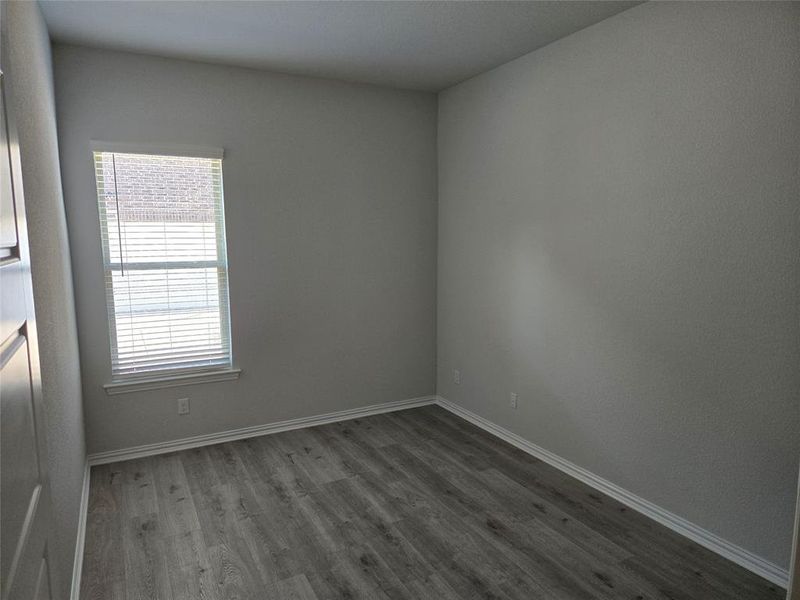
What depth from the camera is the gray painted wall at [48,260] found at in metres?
1.66

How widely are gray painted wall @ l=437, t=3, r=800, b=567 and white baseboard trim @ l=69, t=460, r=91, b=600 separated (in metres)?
2.69

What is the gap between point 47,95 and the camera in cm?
260

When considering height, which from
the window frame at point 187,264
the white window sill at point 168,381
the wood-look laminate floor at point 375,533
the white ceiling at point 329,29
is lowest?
the wood-look laminate floor at point 375,533

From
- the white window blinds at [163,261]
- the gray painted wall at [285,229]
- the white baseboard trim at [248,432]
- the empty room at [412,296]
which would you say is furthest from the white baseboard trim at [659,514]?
the white window blinds at [163,261]

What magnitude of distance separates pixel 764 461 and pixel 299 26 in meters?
3.21

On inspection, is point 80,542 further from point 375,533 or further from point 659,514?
point 659,514

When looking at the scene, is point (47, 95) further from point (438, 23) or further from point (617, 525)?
point (617, 525)

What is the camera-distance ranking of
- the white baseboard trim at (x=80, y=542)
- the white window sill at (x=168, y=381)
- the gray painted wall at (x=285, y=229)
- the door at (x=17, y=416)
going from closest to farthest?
the door at (x=17, y=416), the white baseboard trim at (x=80, y=542), the gray painted wall at (x=285, y=229), the white window sill at (x=168, y=381)

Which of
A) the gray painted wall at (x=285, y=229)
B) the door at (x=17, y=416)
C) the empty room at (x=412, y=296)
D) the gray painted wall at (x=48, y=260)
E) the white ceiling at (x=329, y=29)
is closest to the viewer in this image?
the door at (x=17, y=416)

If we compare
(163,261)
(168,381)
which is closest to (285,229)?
(163,261)

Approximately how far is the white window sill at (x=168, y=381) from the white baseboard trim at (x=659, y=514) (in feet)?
6.62

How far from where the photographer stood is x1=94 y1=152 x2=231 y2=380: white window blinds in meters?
3.34

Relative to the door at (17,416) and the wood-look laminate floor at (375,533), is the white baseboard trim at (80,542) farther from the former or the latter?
the door at (17,416)

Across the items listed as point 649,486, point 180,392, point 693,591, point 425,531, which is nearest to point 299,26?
point 180,392
